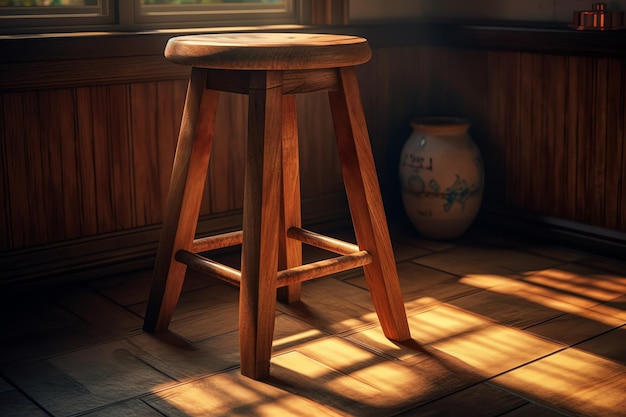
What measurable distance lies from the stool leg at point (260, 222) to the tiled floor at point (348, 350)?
83 mm

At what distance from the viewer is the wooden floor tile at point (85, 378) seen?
1770mm

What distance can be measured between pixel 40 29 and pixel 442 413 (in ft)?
4.99

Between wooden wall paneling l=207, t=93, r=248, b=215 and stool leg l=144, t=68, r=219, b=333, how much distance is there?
687 millimetres

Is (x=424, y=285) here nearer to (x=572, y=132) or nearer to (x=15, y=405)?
(x=572, y=132)

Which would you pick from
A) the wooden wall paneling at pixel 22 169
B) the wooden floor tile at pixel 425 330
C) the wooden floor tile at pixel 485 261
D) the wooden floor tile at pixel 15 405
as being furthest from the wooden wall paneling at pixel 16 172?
the wooden floor tile at pixel 485 261

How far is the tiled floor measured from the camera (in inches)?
68.9

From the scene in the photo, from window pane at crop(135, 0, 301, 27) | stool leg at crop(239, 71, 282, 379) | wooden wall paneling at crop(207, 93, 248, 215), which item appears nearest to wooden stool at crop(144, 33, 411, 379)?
stool leg at crop(239, 71, 282, 379)

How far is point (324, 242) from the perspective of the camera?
2158 mm

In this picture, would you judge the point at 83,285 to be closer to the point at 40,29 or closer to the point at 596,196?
the point at 40,29

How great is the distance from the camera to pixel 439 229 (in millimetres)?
2943

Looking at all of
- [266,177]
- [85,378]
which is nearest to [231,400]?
[85,378]

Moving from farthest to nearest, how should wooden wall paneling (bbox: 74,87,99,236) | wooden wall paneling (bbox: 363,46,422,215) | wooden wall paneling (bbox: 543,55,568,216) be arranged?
wooden wall paneling (bbox: 363,46,422,215)
wooden wall paneling (bbox: 543,55,568,216)
wooden wall paneling (bbox: 74,87,99,236)

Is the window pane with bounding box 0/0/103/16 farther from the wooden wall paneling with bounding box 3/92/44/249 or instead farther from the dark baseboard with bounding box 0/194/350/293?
the dark baseboard with bounding box 0/194/350/293

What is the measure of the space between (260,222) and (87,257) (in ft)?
3.03
